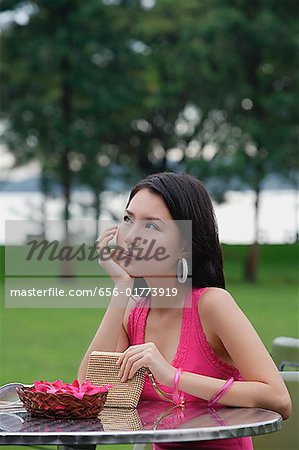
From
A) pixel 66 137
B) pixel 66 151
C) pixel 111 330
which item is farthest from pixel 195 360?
pixel 66 151

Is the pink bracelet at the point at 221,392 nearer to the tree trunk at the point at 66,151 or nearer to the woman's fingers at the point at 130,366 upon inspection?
the woman's fingers at the point at 130,366

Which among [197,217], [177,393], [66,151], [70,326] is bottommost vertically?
[70,326]

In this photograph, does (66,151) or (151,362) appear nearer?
(151,362)

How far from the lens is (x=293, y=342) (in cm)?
374

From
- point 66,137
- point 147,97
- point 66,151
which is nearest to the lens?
point 66,137

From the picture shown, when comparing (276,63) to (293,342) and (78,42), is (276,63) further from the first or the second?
(293,342)

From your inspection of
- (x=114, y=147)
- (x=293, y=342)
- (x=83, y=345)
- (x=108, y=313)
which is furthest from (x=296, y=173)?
(x=108, y=313)

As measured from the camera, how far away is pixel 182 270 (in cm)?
229

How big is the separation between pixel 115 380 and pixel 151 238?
331 millimetres

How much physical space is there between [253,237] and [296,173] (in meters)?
1.53

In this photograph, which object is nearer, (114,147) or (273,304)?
(273,304)

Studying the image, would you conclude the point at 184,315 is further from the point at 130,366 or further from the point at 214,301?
the point at 130,366

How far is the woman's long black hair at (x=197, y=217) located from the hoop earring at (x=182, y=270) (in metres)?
0.02

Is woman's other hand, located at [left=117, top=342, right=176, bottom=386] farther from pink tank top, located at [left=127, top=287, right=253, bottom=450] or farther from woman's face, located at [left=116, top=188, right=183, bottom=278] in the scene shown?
woman's face, located at [left=116, top=188, right=183, bottom=278]
